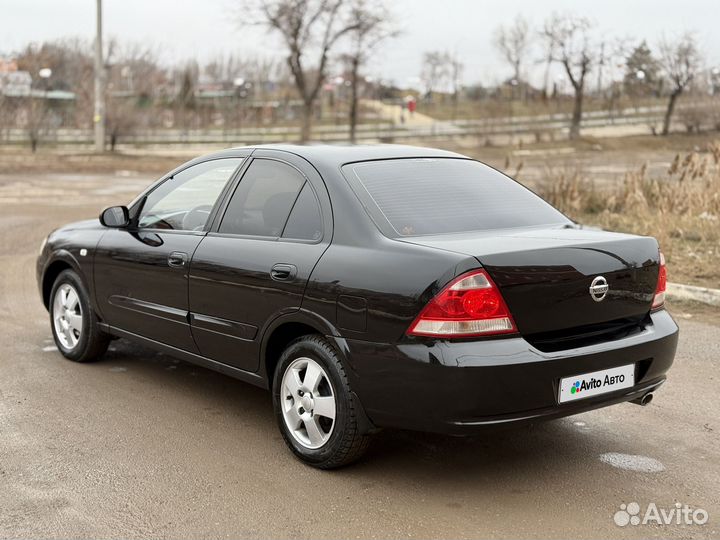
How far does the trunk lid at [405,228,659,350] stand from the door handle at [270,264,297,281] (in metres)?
0.64

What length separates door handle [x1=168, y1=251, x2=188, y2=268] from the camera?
5.12m

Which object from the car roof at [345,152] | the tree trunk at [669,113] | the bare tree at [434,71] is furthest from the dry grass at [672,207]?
the bare tree at [434,71]

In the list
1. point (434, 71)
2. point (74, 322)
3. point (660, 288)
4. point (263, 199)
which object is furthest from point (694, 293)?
point (434, 71)

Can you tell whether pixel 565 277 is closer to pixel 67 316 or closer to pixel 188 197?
pixel 188 197

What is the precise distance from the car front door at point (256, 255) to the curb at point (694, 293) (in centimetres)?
500

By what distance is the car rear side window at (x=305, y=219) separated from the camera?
4.45 m

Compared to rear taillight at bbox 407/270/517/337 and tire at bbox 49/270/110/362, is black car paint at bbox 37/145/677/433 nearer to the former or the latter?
rear taillight at bbox 407/270/517/337

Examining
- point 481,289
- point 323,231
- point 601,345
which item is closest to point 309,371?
point 323,231

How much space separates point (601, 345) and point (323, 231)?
141 cm

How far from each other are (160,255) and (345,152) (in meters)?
1.31

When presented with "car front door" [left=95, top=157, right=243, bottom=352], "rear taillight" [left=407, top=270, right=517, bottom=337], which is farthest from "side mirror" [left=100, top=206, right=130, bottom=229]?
→ "rear taillight" [left=407, top=270, right=517, bottom=337]

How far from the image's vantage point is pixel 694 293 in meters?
8.39

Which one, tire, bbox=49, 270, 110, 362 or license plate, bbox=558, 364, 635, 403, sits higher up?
license plate, bbox=558, 364, 635, 403

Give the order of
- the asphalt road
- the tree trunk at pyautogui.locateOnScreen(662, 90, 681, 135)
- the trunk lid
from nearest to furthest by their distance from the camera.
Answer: the asphalt road → the trunk lid → the tree trunk at pyautogui.locateOnScreen(662, 90, 681, 135)
